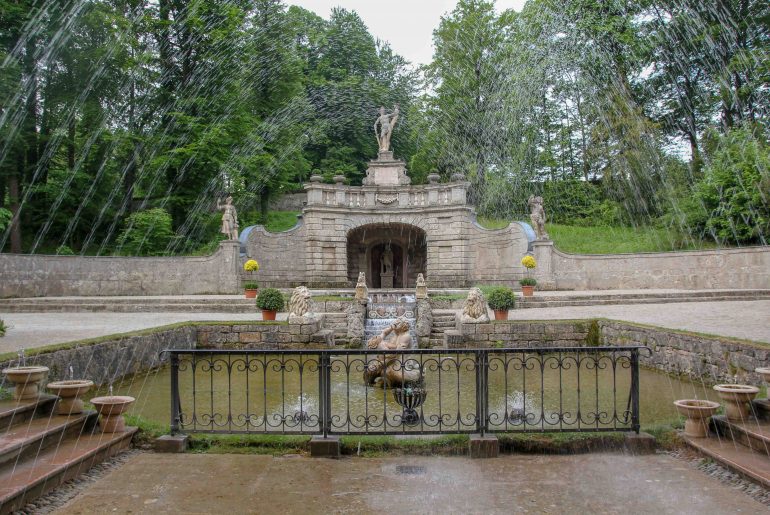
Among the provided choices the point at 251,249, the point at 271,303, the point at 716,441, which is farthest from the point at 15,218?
the point at 716,441

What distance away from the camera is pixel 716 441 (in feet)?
18.2

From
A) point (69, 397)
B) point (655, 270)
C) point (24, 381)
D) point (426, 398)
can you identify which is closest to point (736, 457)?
point (426, 398)

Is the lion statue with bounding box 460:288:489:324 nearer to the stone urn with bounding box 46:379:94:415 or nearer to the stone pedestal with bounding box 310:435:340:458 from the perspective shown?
the stone pedestal with bounding box 310:435:340:458

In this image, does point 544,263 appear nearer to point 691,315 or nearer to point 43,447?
point 691,315

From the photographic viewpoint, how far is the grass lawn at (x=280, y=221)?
34.2 metres

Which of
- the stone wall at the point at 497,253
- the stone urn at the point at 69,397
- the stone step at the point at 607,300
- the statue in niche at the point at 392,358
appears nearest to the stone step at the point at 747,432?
Result: the statue in niche at the point at 392,358

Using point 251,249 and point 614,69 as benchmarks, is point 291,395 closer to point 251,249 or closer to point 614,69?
point 251,249

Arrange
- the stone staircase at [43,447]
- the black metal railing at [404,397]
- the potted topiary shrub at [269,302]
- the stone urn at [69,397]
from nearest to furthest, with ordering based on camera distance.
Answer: the stone staircase at [43,447], the black metal railing at [404,397], the stone urn at [69,397], the potted topiary shrub at [269,302]

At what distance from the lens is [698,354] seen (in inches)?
368

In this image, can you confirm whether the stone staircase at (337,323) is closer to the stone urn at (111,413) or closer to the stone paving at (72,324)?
the stone paving at (72,324)

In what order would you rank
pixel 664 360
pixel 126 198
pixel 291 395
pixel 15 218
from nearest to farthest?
1. pixel 291 395
2. pixel 664 360
3. pixel 15 218
4. pixel 126 198

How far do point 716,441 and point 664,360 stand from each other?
16.8 ft

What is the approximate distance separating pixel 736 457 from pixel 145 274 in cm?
2150

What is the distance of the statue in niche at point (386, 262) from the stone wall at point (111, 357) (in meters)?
17.1
